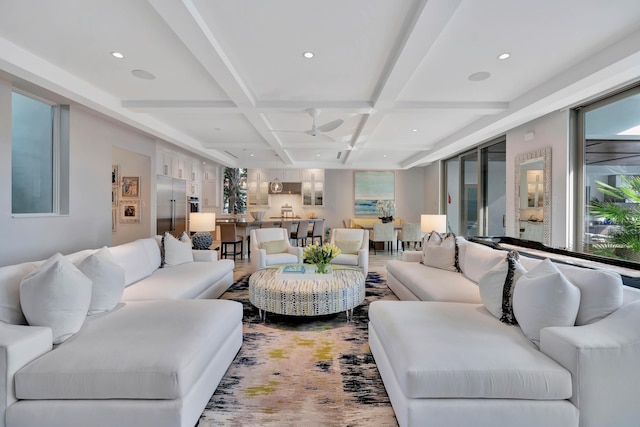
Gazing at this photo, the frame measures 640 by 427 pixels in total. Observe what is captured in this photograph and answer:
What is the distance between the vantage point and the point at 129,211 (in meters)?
6.53

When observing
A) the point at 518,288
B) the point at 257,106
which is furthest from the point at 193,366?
the point at 257,106

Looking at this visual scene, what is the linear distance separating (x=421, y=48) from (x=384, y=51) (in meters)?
0.37

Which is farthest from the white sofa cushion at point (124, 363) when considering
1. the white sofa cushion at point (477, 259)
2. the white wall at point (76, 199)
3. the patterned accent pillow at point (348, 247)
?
the patterned accent pillow at point (348, 247)

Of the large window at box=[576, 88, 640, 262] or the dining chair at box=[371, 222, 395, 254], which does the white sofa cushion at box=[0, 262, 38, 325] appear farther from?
the dining chair at box=[371, 222, 395, 254]

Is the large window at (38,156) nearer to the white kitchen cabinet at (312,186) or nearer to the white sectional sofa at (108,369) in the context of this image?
the white sectional sofa at (108,369)

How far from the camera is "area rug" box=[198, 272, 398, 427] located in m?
1.90

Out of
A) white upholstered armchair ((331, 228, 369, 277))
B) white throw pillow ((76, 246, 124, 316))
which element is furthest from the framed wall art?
white throw pillow ((76, 246, 124, 316))

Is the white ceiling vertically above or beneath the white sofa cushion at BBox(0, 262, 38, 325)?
above

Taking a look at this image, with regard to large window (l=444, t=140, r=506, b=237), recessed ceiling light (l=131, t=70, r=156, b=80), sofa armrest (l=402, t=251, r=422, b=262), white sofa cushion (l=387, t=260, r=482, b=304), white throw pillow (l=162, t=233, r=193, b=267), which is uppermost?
recessed ceiling light (l=131, t=70, r=156, b=80)

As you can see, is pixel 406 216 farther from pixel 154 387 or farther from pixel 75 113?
pixel 154 387

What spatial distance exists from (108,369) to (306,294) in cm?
180

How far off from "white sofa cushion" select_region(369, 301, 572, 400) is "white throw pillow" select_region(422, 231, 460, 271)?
191 centimetres

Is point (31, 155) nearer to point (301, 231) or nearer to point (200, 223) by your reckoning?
point (200, 223)

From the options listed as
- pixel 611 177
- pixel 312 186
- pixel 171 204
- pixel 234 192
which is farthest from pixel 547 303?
pixel 234 192
